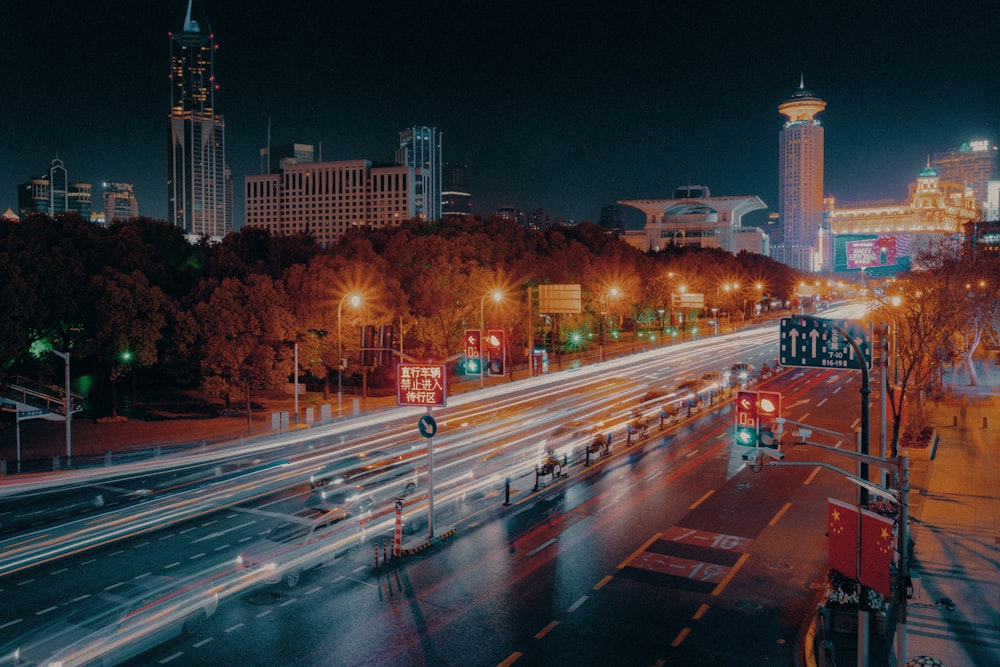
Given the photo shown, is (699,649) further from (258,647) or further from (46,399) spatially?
(46,399)

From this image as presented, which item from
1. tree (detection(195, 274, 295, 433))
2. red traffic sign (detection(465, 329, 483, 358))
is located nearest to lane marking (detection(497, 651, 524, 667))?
red traffic sign (detection(465, 329, 483, 358))

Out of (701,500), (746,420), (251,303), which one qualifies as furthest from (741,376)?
(746,420)

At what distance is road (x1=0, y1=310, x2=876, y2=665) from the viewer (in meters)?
16.2

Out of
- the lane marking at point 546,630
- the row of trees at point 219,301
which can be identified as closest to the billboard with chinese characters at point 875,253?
the row of trees at point 219,301

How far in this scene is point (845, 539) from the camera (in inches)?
515

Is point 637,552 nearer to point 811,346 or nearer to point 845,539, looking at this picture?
point 811,346

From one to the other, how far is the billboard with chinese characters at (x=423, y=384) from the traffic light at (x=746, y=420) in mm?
9718

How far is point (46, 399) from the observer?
42875 mm

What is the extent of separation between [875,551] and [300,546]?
15.0m

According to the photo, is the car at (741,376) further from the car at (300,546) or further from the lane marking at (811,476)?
the car at (300,546)

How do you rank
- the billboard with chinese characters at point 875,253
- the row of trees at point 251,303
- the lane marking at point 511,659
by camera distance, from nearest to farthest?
the lane marking at point 511,659 → the billboard with chinese characters at point 875,253 → the row of trees at point 251,303

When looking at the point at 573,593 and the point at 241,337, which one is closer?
the point at 573,593

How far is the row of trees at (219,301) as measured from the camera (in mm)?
44094

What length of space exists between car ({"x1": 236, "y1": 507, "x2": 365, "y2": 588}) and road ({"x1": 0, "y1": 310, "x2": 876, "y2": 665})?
15.5 inches
